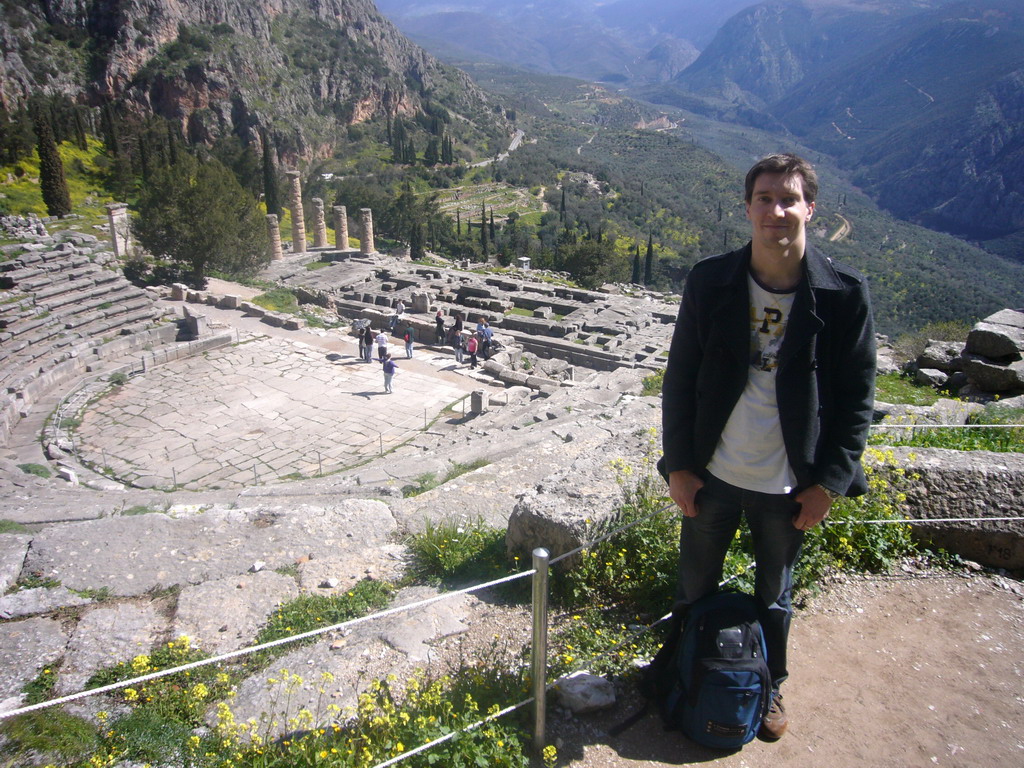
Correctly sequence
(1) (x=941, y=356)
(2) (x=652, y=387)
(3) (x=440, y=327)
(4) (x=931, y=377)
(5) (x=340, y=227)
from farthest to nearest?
1. (5) (x=340, y=227)
2. (3) (x=440, y=327)
3. (2) (x=652, y=387)
4. (1) (x=941, y=356)
5. (4) (x=931, y=377)

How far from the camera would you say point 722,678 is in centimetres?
264

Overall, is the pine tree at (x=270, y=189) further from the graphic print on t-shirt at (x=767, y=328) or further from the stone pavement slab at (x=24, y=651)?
the graphic print on t-shirt at (x=767, y=328)

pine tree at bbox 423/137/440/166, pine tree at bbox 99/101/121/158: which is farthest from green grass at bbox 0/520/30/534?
pine tree at bbox 423/137/440/166

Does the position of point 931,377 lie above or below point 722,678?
below

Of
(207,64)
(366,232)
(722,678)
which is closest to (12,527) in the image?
(722,678)

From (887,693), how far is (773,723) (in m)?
0.72

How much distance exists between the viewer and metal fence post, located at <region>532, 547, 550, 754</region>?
2.55m

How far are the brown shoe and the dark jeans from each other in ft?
0.36

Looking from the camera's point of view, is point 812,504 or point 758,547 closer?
point 812,504

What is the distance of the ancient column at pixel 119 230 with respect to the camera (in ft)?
77.8

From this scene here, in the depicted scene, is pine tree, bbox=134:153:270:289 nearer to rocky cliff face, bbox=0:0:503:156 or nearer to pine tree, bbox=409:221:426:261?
pine tree, bbox=409:221:426:261

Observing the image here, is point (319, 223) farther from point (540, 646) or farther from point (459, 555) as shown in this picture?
point (540, 646)

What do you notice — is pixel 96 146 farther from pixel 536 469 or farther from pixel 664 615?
pixel 664 615

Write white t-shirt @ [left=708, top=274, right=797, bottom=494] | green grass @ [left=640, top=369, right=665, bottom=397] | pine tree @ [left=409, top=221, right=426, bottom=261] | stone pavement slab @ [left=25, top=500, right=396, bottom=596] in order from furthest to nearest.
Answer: pine tree @ [left=409, top=221, right=426, bottom=261]
green grass @ [left=640, top=369, right=665, bottom=397]
stone pavement slab @ [left=25, top=500, right=396, bottom=596]
white t-shirt @ [left=708, top=274, right=797, bottom=494]
